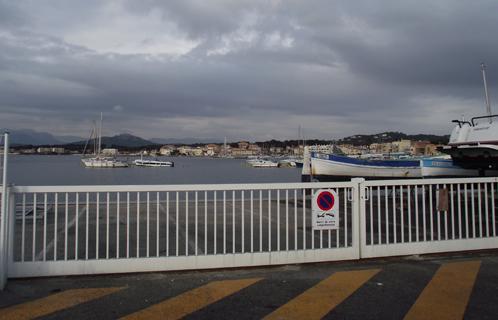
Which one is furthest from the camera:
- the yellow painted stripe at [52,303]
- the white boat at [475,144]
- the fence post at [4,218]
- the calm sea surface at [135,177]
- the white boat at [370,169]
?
the calm sea surface at [135,177]

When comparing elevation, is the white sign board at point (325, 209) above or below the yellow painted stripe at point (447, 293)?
above

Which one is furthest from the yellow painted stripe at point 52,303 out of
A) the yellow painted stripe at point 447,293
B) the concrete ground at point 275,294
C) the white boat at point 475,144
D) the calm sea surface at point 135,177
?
the calm sea surface at point 135,177

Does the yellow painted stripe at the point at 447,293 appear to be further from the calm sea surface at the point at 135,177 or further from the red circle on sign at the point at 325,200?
the calm sea surface at the point at 135,177

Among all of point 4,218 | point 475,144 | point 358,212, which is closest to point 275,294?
point 358,212

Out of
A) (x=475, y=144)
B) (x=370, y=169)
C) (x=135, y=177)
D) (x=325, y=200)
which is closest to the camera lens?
(x=325, y=200)

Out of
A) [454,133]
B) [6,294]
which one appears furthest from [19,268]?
[454,133]

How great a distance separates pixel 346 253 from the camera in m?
A: 6.36

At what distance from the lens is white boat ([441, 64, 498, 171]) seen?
17766 millimetres

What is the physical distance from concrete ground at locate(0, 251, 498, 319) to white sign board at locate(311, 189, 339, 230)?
0.62 metres

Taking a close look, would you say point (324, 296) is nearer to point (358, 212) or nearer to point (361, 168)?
point (358, 212)

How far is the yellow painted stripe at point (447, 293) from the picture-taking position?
Answer: 4258mm

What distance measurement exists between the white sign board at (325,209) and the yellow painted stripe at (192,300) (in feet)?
4.84

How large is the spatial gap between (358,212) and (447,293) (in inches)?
72.8

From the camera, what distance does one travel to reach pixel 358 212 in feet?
21.1
